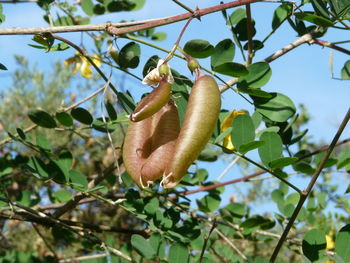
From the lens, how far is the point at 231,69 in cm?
94

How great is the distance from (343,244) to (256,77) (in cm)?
35

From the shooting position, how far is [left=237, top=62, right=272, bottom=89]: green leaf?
1015mm

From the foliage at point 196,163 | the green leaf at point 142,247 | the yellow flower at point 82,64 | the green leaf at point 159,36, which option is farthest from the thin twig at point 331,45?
the yellow flower at point 82,64

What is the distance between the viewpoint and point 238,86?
102 cm

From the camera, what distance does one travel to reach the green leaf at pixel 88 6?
172cm

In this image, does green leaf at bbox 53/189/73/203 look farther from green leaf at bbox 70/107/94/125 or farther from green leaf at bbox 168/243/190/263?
green leaf at bbox 168/243/190/263

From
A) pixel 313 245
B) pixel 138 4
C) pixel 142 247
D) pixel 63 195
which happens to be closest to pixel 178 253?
pixel 142 247

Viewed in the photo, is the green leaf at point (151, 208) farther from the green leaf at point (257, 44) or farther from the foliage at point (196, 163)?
the green leaf at point (257, 44)

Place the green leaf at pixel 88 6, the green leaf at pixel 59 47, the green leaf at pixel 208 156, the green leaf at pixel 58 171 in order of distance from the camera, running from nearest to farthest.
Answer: the green leaf at pixel 59 47
the green leaf at pixel 58 171
the green leaf at pixel 208 156
the green leaf at pixel 88 6

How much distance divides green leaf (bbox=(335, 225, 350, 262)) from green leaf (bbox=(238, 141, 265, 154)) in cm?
22

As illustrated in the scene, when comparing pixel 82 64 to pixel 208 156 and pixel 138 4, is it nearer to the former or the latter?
pixel 138 4

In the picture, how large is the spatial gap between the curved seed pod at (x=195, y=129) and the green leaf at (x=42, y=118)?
529 mm

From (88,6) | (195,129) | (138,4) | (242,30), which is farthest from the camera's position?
(88,6)

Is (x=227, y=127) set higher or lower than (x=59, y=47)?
lower
